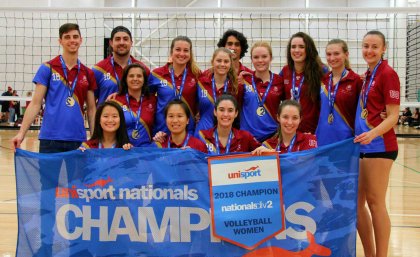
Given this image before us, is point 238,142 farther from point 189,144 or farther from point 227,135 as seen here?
point 189,144

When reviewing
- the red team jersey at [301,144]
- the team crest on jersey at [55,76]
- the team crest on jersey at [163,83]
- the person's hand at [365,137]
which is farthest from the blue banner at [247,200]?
the team crest on jersey at [55,76]

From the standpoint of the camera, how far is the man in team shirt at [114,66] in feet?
15.2

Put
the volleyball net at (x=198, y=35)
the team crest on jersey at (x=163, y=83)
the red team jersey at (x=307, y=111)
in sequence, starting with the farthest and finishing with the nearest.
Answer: the volleyball net at (x=198, y=35) → the team crest on jersey at (x=163, y=83) → the red team jersey at (x=307, y=111)

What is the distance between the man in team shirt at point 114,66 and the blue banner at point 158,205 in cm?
102

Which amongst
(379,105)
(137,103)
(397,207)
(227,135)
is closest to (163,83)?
(137,103)

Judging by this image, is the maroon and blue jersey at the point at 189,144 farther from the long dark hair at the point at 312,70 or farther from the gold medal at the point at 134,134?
the long dark hair at the point at 312,70

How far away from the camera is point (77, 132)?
4320mm

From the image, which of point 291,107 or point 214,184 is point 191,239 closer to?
point 214,184

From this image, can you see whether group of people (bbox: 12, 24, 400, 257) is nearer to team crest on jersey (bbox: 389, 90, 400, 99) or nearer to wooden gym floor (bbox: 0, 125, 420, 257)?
team crest on jersey (bbox: 389, 90, 400, 99)

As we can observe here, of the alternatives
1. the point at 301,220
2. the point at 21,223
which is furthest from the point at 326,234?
the point at 21,223

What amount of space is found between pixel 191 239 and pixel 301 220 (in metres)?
0.83

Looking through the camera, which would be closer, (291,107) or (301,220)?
(301,220)

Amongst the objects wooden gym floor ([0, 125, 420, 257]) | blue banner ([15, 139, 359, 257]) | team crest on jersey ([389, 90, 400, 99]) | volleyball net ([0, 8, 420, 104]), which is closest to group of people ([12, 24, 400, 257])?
team crest on jersey ([389, 90, 400, 99])

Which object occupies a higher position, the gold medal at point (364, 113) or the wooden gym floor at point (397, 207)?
the gold medal at point (364, 113)
